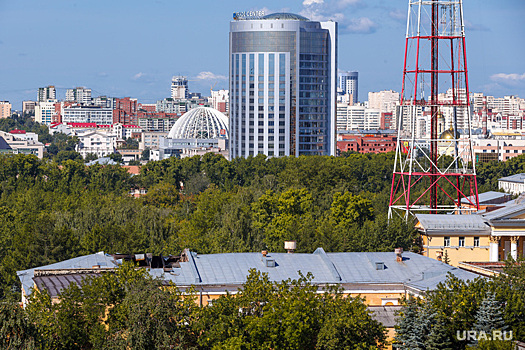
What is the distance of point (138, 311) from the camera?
32094 mm

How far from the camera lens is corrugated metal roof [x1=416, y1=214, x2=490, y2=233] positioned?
55000mm

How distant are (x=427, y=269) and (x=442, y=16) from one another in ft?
70.1

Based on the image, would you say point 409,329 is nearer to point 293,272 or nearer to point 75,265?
point 293,272

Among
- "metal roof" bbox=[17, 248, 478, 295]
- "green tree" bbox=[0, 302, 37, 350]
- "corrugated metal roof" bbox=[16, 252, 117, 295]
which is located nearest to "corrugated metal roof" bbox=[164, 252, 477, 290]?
"metal roof" bbox=[17, 248, 478, 295]

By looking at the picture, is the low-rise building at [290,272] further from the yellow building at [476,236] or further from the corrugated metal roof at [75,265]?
the yellow building at [476,236]

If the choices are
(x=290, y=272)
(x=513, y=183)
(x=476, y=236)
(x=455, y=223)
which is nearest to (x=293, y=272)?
(x=290, y=272)

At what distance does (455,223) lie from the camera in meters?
55.6

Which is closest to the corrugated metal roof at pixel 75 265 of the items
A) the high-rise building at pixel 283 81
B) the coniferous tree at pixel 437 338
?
the coniferous tree at pixel 437 338

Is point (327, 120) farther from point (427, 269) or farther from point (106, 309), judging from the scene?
point (106, 309)
